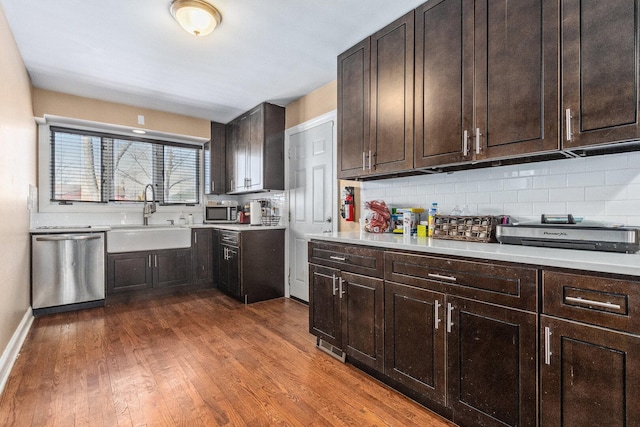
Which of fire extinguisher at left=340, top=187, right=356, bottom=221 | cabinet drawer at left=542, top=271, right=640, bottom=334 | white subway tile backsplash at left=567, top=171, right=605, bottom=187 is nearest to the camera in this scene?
cabinet drawer at left=542, top=271, right=640, bottom=334

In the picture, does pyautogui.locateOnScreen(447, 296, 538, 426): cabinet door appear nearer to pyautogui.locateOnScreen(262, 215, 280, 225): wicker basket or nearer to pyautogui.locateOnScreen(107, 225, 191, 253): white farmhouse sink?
pyautogui.locateOnScreen(262, 215, 280, 225): wicker basket

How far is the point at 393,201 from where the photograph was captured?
2.80 metres

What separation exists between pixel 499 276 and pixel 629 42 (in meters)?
1.15

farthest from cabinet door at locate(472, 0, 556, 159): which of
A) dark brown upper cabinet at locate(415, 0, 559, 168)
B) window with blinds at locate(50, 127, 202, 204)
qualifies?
window with blinds at locate(50, 127, 202, 204)

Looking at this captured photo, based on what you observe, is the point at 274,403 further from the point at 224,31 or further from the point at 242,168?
the point at 242,168

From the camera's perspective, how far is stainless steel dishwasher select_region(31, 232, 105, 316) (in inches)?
132

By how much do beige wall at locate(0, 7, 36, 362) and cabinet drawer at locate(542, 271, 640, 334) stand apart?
10.7ft

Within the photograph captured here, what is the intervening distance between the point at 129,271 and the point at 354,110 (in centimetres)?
331

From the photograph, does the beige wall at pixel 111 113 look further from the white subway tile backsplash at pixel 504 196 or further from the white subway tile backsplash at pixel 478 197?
the white subway tile backsplash at pixel 504 196

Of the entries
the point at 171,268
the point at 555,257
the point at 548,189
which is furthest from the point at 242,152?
the point at 555,257

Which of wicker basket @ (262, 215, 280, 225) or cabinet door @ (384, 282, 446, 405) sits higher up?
→ wicker basket @ (262, 215, 280, 225)

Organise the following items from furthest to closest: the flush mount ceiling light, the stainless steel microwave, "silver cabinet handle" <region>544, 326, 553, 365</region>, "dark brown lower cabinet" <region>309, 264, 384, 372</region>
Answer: the stainless steel microwave, the flush mount ceiling light, "dark brown lower cabinet" <region>309, 264, 384, 372</region>, "silver cabinet handle" <region>544, 326, 553, 365</region>

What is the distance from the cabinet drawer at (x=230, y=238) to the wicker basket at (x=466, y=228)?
245 centimetres

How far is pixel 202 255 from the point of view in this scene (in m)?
4.45
